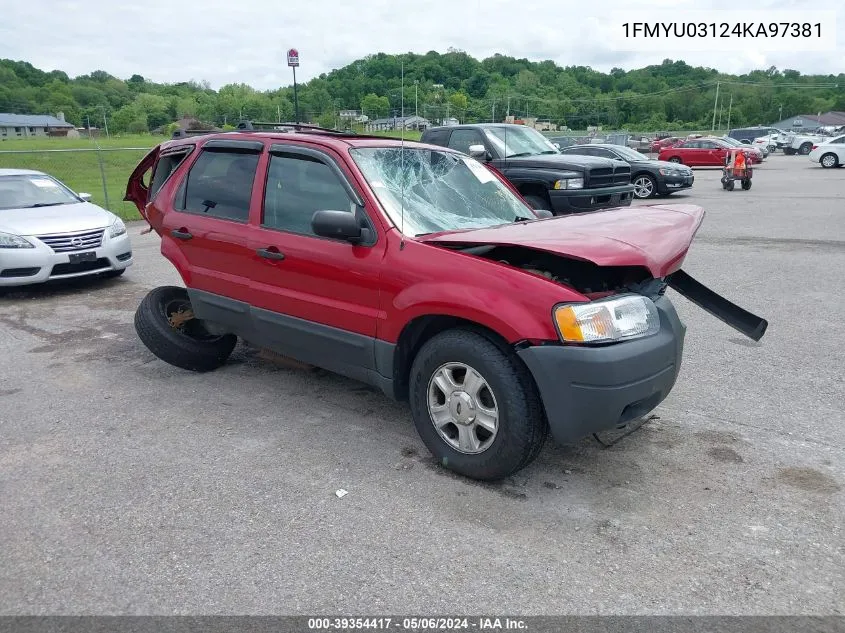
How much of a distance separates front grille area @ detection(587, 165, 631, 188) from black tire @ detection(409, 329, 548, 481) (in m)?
8.12

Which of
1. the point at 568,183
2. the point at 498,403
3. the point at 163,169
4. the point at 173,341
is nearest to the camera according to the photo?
the point at 498,403

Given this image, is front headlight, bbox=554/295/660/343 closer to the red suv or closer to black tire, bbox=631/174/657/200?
the red suv

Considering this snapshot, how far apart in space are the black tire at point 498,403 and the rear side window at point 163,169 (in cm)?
332

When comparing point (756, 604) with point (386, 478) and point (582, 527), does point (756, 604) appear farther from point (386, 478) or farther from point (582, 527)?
point (386, 478)

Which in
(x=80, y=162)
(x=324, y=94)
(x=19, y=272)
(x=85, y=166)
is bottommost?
(x=19, y=272)

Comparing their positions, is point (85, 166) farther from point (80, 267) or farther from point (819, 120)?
point (819, 120)

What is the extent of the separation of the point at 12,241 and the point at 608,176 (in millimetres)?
8907

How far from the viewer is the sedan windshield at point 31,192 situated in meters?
8.73

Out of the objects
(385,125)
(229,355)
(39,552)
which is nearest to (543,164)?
(385,125)

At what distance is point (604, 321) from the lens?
3.19 metres

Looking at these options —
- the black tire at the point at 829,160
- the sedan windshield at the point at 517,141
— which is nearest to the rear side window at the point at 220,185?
the sedan windshield at the point at 517,141

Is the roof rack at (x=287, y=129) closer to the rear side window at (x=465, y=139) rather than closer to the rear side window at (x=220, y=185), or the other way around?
the rear side window at (x=220, y=185)

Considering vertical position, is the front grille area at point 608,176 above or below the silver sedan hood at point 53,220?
above

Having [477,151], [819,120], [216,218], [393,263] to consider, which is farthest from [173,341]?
[819,120]
